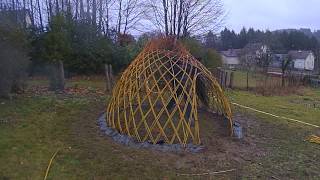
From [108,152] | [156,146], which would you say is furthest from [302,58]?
[108,152]

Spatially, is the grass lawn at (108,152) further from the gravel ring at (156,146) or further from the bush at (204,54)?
the bush at (204,54)

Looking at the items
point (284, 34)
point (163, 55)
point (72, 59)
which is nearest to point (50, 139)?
point (163, 55)

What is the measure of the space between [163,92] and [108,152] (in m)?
2.20

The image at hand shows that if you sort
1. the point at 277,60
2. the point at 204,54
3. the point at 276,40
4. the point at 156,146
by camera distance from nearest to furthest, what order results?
the point at 156,146 → the point at 204,54 → the point at 277,60 → the point at 276,40

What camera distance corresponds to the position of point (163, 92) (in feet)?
31.6

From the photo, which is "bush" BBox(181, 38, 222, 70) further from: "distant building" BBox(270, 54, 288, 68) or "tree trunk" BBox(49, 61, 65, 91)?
"distant building" BBox(270, 54, 288, 68)

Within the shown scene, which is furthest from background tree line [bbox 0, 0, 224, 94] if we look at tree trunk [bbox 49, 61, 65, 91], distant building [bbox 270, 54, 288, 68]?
distant building [bbox 270, 54, 288, 68]

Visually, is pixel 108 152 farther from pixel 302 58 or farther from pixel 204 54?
pixel 302 58

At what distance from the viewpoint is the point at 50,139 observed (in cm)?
905

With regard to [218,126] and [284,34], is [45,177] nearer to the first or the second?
[218,126]

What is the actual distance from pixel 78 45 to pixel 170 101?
1160 centimetres

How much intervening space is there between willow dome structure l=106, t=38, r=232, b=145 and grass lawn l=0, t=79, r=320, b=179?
556mm

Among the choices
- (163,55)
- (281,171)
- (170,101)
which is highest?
(163,55)

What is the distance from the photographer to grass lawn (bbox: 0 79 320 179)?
7320 mm
